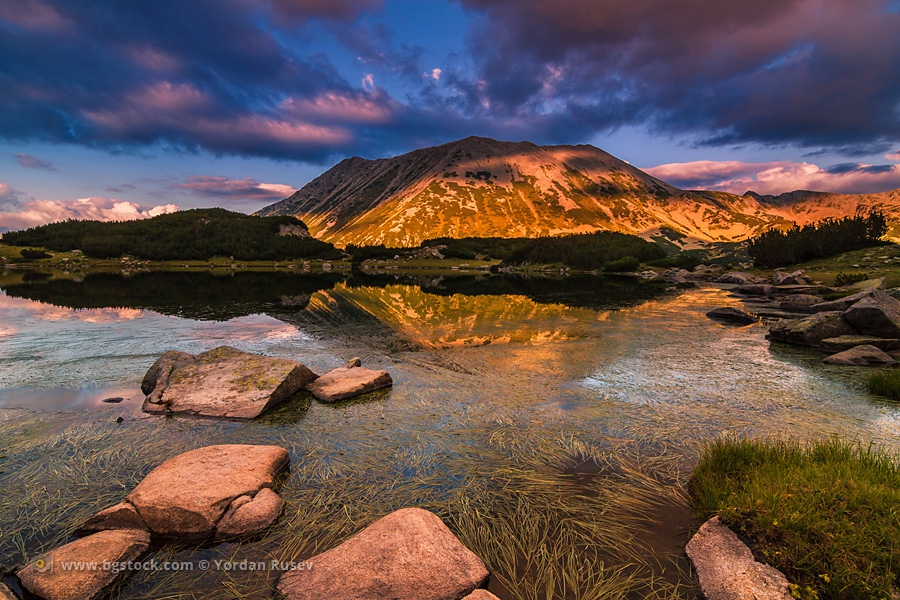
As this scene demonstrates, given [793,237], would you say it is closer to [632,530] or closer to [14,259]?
[632,530]

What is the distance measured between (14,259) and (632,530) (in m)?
243

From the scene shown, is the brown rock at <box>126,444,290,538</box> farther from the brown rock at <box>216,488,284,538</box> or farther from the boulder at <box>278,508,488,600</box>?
the boulder at <box>278,508,488,600</box>

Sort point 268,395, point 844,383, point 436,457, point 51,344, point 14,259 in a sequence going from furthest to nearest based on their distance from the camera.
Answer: point 14,259 → point 51,344 → point 844,383 → point 268,395 → point 436,457

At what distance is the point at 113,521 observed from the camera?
8109 mm

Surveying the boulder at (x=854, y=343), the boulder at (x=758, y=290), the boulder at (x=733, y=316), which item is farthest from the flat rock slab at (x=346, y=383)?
the boulder at (x=758, y=290)

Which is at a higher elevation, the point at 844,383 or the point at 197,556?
the point at 197,556

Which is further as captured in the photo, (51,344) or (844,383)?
(51,344)

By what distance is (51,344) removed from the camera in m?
24.4

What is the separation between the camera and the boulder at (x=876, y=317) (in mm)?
23422

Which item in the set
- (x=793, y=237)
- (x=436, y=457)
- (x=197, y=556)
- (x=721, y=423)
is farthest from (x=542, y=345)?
(x=793, y=237)

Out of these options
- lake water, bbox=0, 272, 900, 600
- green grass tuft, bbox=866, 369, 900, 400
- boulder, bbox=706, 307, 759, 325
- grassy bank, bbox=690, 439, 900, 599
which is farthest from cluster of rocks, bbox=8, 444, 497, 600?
boulder, bbox=706, 307, 759, 325

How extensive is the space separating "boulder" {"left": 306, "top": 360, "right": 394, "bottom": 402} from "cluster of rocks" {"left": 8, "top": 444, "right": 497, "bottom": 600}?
6365 millimetres

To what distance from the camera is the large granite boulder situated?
8055 mm

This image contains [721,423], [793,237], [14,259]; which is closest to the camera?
[721,423]
